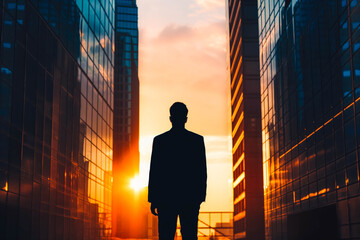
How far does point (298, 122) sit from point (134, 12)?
352ft

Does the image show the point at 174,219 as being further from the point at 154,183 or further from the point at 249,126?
the point at 249,126

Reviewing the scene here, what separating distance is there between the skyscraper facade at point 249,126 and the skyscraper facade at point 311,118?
24767 mm

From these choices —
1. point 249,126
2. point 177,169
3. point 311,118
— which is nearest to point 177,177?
point 177,169

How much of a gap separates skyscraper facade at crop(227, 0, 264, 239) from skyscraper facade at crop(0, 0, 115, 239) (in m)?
31.4

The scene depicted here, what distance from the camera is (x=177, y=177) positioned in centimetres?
594

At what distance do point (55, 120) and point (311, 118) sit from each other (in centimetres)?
1521

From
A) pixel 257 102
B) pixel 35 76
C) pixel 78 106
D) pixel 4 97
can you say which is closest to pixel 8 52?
pixel 4 97

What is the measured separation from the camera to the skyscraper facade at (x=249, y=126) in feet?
248

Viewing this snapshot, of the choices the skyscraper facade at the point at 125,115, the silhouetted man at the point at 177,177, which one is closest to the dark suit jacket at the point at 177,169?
the silhouetted man at the point at 177,177

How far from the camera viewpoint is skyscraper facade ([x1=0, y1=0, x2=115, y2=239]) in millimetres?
24031

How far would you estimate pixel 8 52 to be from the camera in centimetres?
2358

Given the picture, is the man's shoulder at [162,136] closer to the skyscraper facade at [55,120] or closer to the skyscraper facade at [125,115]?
the skyscraper facade at [55,120]

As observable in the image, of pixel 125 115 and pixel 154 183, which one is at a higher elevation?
pixel 125 115

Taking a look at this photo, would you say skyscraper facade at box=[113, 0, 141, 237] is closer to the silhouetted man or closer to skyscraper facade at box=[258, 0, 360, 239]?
skyscraper facade at box=[258, 0, 360, 239]
